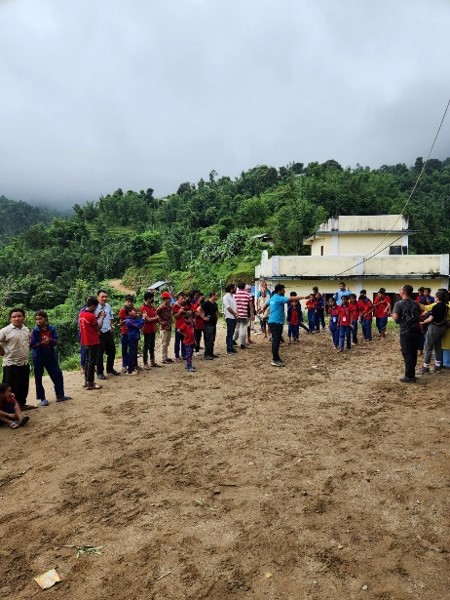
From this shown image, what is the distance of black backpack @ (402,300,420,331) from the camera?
720 centimetres

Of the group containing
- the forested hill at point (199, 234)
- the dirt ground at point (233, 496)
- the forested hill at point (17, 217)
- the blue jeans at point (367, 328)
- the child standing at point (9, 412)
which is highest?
the forested hill at point (17, 217)

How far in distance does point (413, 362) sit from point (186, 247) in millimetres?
38928

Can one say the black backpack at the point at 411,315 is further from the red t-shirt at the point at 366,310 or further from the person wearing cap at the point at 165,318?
the person wearing cap at the point at 165,318

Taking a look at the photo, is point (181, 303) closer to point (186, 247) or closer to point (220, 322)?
point (220, 322)

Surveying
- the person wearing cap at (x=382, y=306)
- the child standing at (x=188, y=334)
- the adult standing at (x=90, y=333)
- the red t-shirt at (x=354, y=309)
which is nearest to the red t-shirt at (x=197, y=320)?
the child standing at (x=188, y=334)

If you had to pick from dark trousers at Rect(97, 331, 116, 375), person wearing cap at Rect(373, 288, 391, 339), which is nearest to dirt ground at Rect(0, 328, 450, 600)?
dark trousers at Rect(97, 331, 116, 375)

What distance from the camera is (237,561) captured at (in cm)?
308

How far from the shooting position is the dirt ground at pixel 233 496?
2.94m

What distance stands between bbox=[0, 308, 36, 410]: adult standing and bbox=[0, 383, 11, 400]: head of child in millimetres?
337

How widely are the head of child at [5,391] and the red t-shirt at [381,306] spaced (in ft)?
30.4

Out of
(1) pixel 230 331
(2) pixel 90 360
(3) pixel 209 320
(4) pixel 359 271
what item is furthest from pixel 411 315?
(4) pixel 359 271

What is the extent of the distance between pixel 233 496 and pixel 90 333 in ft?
14.0

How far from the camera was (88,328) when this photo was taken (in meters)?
7.32

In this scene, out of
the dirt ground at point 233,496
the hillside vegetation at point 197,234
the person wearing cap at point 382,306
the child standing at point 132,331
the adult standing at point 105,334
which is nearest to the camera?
the dirt ground at point 233,496
